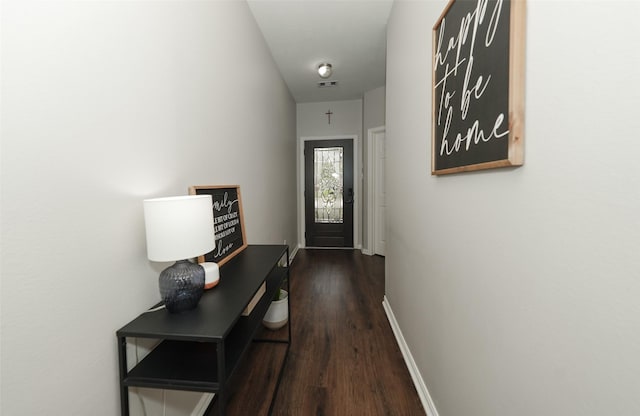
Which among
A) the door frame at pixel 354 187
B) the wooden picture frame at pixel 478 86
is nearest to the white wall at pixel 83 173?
the wooden picture frame at pixel 478 86

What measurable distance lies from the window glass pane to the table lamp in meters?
3.79

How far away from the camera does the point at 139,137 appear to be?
979mm

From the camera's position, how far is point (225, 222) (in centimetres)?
155

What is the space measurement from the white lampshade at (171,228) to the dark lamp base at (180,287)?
0.26ft

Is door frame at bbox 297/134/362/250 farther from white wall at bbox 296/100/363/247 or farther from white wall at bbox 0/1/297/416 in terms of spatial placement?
white wall at bbox 0/1/297/416

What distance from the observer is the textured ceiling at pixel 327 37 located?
2.22 meters

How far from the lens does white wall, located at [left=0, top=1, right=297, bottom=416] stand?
0.61 metres

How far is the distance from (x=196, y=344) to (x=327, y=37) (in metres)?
2.77

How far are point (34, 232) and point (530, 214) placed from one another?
3.92ft

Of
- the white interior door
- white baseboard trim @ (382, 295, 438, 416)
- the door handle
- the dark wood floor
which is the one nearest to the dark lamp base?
the dark wood floor

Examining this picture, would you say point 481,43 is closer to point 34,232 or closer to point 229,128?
point 34,232

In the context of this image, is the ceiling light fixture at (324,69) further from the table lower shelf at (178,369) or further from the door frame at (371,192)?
the table lower shelf at (178,369)

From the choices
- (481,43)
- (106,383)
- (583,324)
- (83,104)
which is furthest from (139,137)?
(583,324)

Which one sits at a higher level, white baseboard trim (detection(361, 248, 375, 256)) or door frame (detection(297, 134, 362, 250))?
door frame (detection(297, 134, 362, 250))
